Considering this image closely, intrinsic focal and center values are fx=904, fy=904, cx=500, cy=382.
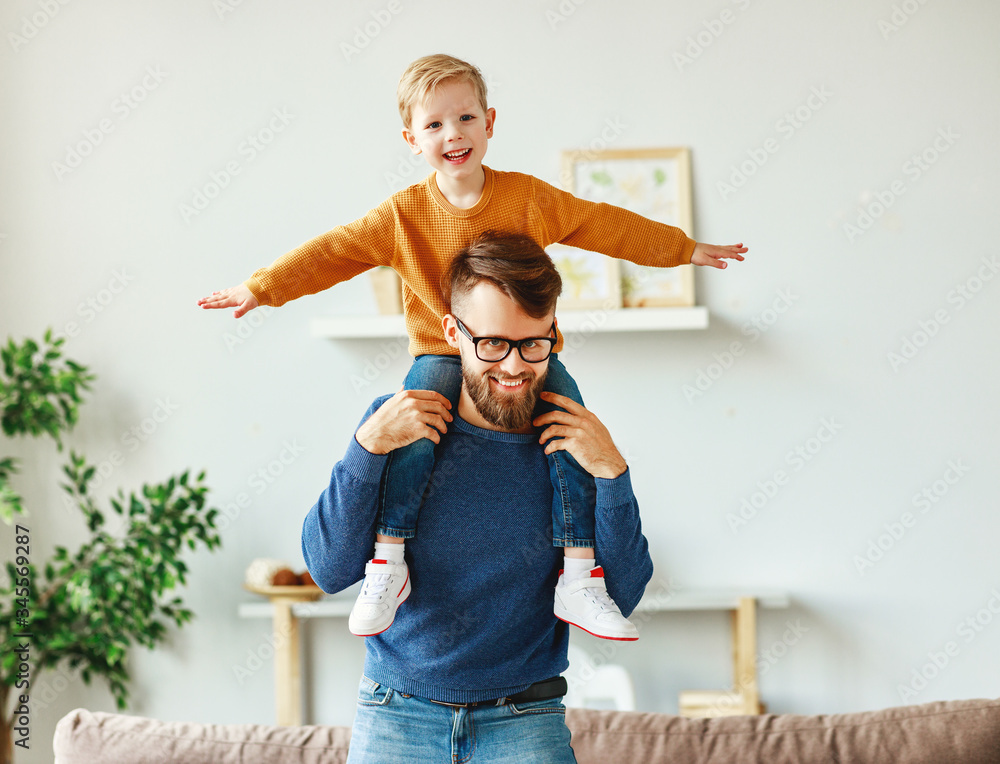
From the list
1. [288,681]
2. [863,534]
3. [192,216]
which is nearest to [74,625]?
[288,681]

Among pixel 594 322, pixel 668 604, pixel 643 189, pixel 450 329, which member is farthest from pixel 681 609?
pixel 450 329

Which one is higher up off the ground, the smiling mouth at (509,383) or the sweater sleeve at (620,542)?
the smiling mouth at (509,383)

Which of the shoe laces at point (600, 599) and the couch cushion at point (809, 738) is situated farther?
the couch cushion at point (809, 738)

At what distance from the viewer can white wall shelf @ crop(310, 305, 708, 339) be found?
120 inches

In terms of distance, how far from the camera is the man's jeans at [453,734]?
1.46 metres

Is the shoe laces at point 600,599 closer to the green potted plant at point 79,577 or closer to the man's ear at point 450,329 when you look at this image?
the man's ear at point 450,329

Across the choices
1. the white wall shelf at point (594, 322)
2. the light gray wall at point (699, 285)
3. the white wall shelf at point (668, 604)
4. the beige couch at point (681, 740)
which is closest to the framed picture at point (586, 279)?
the white wall shelf at point (594, 322)

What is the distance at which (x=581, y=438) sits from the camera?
1508 mm

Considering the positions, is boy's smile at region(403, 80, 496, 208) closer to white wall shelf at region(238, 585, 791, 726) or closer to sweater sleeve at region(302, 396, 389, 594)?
sweater sleeve at region(302, 396, 389, 594)

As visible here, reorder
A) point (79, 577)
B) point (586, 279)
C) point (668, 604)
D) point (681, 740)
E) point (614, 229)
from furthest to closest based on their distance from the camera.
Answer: point (586, 279)
point (668, 604)
point (79, 577)
point (681, 740)
point (614, 229)

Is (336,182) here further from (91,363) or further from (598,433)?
(598,433)

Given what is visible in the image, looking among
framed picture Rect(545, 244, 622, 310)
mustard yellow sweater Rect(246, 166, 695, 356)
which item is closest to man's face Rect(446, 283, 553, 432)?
mustard yellow sweater Rect(246, 166, 695, 356)

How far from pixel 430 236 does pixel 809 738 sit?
128 cm

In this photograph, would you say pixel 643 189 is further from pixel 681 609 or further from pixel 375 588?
pixel 375 588
